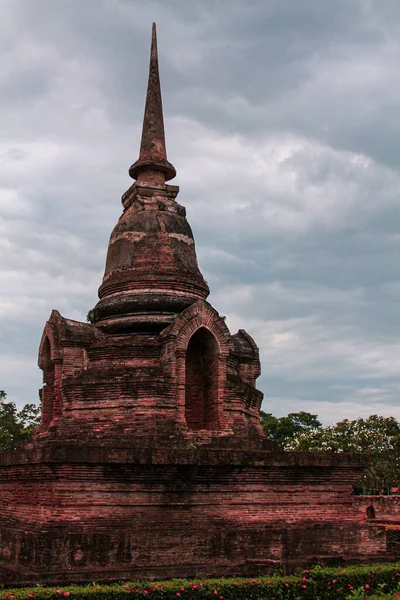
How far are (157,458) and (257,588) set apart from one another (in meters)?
3.04

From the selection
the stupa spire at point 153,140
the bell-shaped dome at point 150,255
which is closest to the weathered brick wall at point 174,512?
the bell-shaped dome at point 150,255

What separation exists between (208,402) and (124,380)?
1988 millimetres

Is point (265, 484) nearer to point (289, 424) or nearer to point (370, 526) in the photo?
point (370, 526)

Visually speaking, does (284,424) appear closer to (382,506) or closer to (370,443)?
(370,443)

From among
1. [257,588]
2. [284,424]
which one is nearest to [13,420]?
[284,424]

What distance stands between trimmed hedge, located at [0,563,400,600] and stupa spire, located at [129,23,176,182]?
10.5 meters

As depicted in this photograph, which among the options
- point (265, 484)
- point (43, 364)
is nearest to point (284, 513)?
point (265, 484)

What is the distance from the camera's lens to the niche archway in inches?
587

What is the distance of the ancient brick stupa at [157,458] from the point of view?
12.0 m

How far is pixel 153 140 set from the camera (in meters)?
18.0

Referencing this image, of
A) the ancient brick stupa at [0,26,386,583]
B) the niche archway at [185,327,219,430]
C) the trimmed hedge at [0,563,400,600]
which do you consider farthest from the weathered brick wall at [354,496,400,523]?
the trimmed hedge at [0,563,400,600]

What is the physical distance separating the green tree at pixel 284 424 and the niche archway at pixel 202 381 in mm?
50006

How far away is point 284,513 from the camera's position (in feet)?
44.3

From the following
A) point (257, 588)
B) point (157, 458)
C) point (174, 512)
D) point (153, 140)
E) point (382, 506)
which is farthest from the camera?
point (382, 506)
